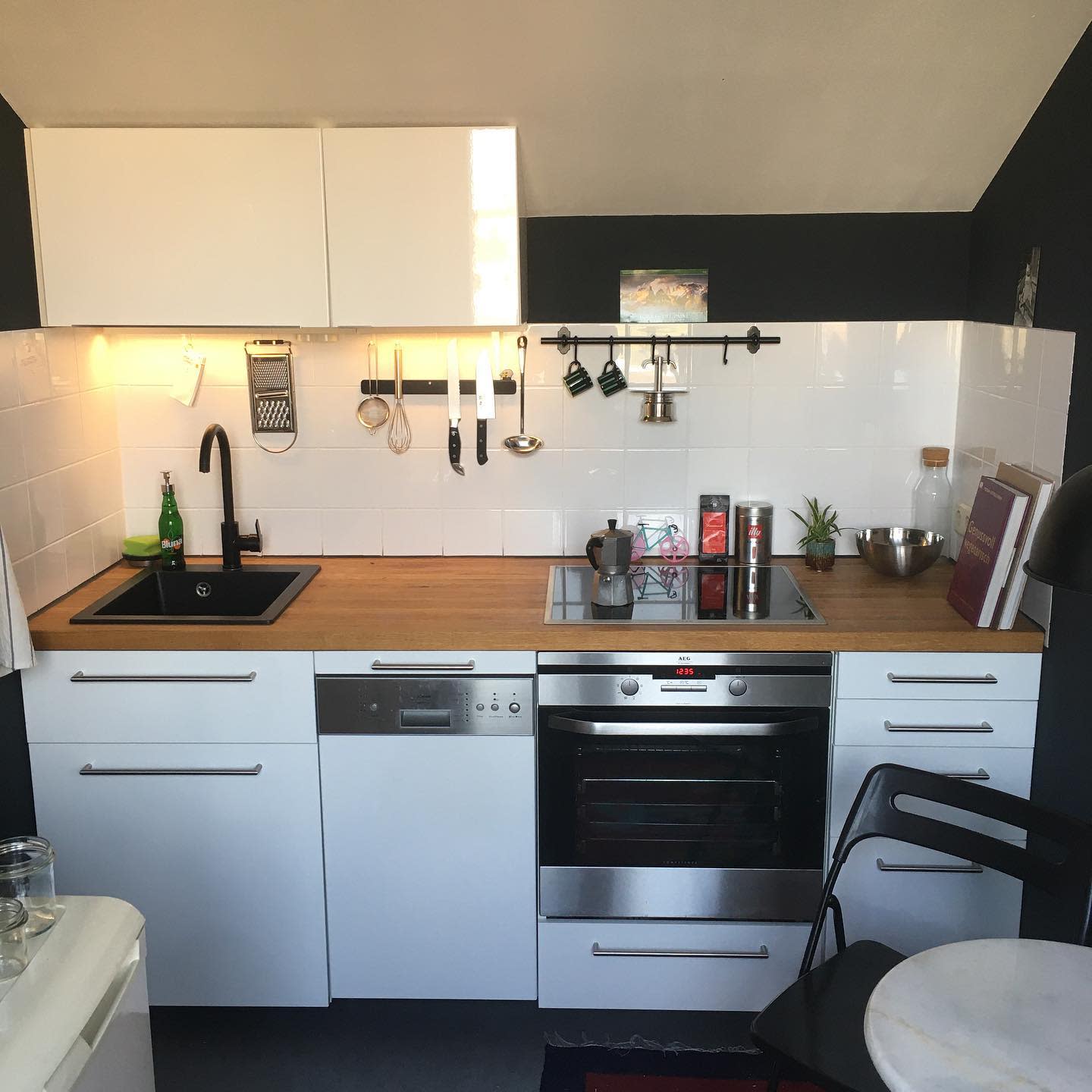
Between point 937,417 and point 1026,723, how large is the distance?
3.06ft

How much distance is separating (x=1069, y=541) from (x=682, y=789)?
149 cm

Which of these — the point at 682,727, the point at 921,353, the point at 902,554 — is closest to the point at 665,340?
the point at 921,353

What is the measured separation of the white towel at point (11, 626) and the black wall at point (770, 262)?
1.46m

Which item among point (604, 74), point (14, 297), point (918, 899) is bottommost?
point (918, 899)

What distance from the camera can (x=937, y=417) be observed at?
310 centimetres

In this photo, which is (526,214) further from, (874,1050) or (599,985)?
(874,1050)

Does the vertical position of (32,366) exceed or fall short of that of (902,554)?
it exceeds it

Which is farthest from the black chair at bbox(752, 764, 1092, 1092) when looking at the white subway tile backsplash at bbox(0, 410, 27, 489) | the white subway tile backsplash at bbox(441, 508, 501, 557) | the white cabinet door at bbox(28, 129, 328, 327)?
the white subway tile backsplash at bbox(0, 410, 27, 489)

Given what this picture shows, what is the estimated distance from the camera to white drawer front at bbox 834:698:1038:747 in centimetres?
254

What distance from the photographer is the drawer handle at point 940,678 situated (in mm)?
2516

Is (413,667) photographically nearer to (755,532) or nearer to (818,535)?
(755,532)

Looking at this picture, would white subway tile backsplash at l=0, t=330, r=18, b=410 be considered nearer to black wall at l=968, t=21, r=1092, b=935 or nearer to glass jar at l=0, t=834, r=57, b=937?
glass jar at l=0, t=834, r=57, b=937

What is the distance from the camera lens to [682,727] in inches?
99.8

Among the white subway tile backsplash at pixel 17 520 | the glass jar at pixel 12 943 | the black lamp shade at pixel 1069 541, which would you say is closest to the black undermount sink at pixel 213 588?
the white subway tile backsplash at pixel 17 520
